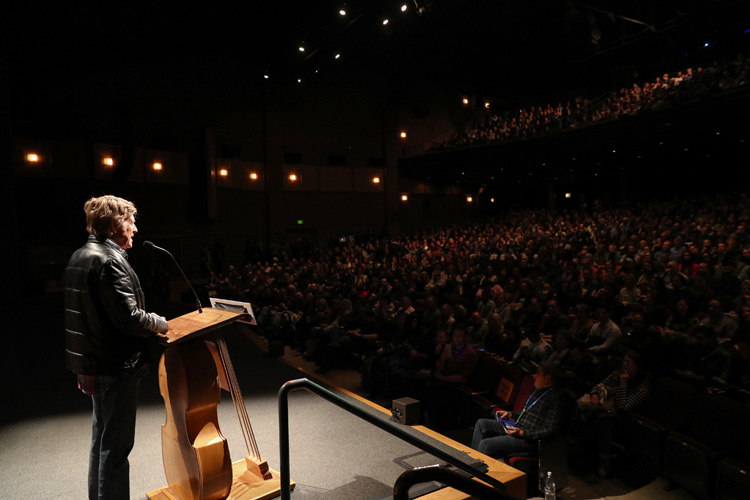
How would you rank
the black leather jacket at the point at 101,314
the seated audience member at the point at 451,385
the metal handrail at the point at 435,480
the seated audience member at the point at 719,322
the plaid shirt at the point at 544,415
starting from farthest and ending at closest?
the seated audience member at the point at 719,322 → the seated audience member at the point at 451,385 → the plaid shirt at the point at 544,415 → the black leather jacket at the point at 101,314 → the metal handrail at the point at 435,480

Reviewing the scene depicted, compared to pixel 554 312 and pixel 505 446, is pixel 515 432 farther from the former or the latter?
pixel 554 312

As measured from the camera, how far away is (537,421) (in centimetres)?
368

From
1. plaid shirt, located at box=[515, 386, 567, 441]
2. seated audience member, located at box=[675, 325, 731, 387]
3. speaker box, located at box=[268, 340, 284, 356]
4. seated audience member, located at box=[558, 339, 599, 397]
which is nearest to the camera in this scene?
plaid shirt, located at box=[515, 386, 567, 441]

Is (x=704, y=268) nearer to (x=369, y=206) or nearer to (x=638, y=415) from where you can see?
(x=638, y=415)

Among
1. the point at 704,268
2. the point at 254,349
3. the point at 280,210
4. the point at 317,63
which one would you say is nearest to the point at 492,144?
the point at 317,63

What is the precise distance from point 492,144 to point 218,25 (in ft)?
32.1

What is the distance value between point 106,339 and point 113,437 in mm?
389

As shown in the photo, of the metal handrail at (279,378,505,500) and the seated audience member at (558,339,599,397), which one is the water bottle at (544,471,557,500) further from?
the metal handrail at (279,378,505,500)

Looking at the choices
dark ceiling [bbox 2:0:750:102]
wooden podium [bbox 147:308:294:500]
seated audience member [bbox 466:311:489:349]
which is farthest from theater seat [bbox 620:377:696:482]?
dark ceiling [bbox 2:0:750:102]

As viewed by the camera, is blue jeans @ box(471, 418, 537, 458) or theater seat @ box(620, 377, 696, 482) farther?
theater seat @ box(620, 377, 696, 482)

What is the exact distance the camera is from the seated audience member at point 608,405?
13.3ft

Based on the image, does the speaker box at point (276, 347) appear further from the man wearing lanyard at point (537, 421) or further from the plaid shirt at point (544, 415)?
the plaid shirt at point (544, 415)

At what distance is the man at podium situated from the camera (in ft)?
6.49

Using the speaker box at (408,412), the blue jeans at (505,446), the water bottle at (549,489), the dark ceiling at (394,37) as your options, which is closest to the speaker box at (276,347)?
the speaker box at (408,412)
